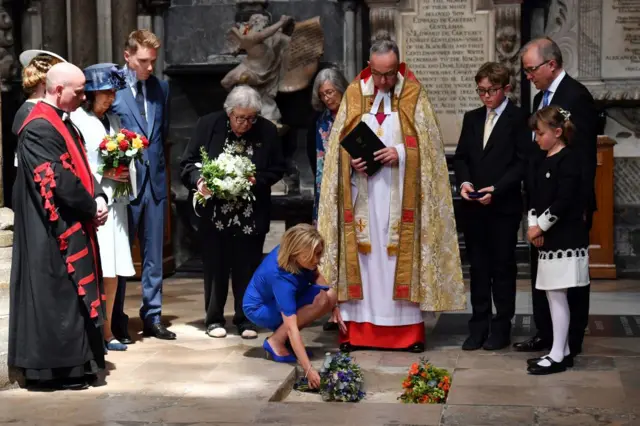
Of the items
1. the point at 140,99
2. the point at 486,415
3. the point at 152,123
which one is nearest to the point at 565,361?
the point at 486,415

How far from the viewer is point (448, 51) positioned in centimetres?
1033

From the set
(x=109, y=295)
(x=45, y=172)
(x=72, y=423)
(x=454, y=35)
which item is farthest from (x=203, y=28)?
(x=72, y=423)

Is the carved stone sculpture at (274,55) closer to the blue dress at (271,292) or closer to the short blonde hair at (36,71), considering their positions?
the blue dress at (271,292)

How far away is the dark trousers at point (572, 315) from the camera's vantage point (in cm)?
645

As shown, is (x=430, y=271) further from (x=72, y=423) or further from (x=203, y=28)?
(x=203, y=28)

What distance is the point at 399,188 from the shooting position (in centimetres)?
690

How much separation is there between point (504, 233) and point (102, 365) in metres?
2.34

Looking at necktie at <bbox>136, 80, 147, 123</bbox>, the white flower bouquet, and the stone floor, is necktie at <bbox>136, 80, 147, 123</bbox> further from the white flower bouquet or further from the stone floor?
the stone floor

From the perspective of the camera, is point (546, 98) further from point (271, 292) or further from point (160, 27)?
point (160, 27)

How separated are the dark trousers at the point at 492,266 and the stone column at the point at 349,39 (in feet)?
12.5

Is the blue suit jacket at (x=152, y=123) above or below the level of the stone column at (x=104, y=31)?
below

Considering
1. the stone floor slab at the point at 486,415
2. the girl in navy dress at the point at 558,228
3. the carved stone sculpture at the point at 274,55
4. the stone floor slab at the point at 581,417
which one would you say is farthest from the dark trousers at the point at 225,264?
the carved stone sculpture at the point at 274,55

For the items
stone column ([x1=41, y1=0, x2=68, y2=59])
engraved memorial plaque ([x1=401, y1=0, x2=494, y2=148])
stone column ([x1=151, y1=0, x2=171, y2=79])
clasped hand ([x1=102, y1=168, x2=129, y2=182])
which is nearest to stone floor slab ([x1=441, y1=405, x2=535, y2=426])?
clasped hand ([x1=102, y1=168, x2=129, y2=182])

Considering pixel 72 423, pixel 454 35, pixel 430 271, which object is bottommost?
pixel 72 423
